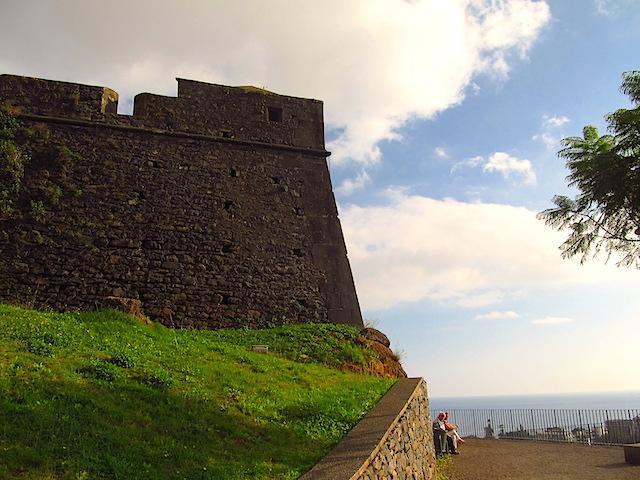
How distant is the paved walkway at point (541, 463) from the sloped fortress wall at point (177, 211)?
14.6 ft

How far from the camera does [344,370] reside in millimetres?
10586

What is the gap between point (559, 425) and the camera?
16.2 meters

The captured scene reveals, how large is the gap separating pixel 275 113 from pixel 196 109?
7.69 feet

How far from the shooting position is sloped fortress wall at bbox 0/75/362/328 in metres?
11.9

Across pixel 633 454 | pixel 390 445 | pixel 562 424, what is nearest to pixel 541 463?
pixel 633 454

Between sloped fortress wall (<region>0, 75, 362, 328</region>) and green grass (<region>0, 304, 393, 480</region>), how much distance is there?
2.19 meters

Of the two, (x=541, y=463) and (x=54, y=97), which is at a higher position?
(x=54, y=97)

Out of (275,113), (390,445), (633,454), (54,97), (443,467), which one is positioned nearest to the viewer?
(390,445)

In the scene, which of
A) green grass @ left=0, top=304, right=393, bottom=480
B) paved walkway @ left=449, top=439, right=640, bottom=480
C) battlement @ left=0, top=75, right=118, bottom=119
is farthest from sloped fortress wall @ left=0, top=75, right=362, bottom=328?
paved walkway @ left=449, top=439, right=640, bottom=480

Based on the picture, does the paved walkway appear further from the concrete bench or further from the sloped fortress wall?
the sloped fortress wall

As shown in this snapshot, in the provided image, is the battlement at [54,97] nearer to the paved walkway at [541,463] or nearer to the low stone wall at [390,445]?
the low stone wall at [390,445]

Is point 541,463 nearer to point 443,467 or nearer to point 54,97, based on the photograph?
point 443,467

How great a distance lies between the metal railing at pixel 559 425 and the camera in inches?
542

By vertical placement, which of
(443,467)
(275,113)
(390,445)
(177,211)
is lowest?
(443,467)
